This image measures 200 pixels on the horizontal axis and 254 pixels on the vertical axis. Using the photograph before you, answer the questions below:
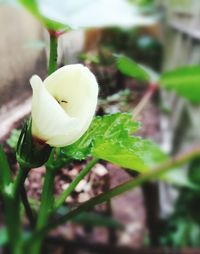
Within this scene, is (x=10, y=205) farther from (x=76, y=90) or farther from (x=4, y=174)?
(x=76, y=90)

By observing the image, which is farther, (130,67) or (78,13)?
(130,67)

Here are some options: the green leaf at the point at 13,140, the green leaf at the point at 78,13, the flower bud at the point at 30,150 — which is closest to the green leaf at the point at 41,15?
the green leaf at the point at 78,13

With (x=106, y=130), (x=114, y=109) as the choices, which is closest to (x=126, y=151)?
(x=106, y=130)

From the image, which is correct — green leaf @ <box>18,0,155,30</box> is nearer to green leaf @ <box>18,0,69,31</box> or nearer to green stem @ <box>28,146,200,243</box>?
green leaf @ <box>18,0,69,31</box>

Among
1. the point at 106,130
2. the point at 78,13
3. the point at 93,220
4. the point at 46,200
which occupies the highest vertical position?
the point at 78,13

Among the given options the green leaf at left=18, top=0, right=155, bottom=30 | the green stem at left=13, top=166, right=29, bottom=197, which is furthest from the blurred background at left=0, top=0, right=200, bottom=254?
the green stem at left=13, top=166, right=29, bottom=197

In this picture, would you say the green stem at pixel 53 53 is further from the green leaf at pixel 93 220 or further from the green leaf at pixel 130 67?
the green leaf at pixel 93 220
